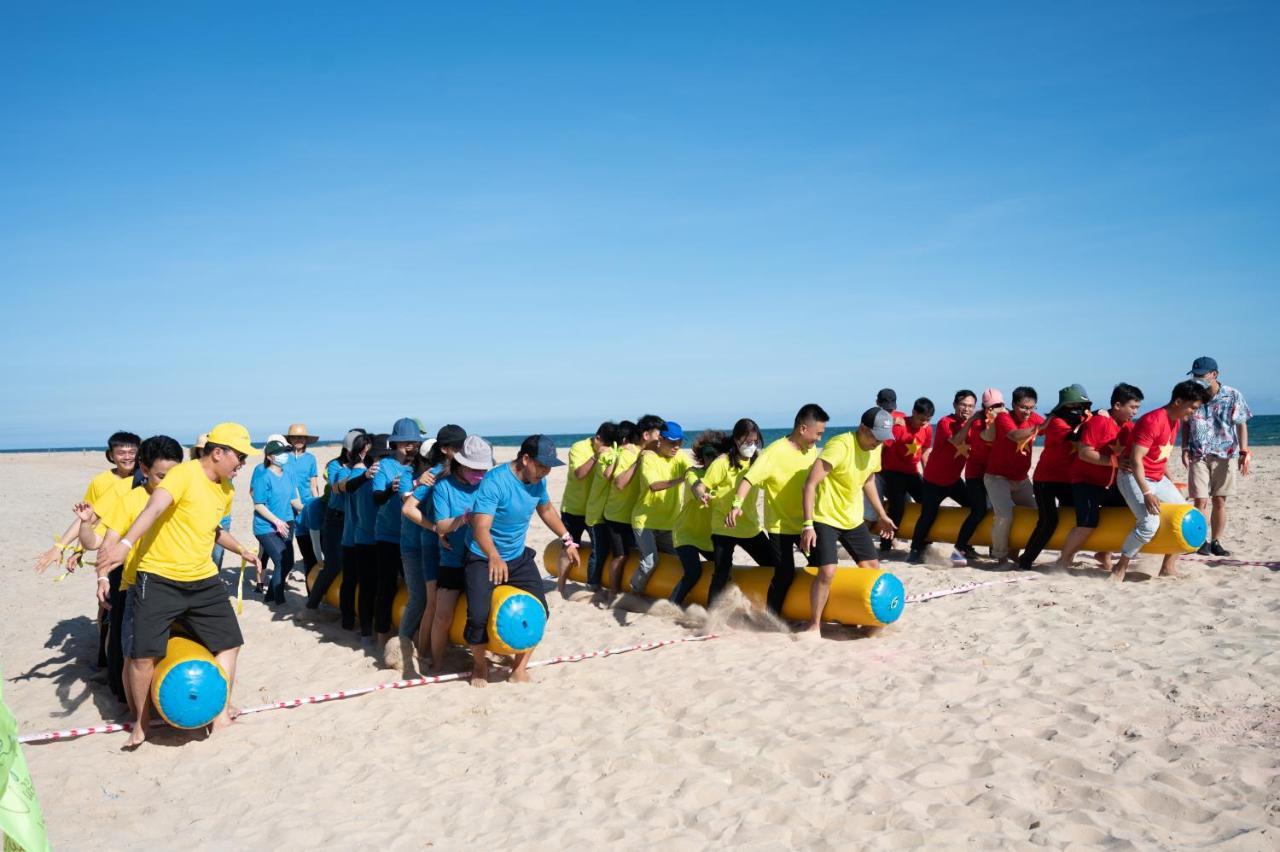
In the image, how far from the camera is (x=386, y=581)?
7.64m

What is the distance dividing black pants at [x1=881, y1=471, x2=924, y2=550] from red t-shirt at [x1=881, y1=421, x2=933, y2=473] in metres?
0.09

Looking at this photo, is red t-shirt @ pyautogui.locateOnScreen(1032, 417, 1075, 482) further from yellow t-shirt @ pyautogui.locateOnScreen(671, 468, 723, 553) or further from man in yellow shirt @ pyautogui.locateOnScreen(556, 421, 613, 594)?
man in yellow shirt @ pyautogui.locateOnScreen(556, 421, 613, 594)

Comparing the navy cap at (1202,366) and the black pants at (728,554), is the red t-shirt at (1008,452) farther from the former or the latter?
the black pants at (728,554)

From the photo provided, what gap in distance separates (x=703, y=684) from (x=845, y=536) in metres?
2.00

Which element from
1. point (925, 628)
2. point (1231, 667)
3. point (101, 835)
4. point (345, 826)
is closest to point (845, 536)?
point (925, 628)

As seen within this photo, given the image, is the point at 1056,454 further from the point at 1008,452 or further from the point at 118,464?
the point at 118,464

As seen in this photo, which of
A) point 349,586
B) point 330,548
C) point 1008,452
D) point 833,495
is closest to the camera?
point 833,495

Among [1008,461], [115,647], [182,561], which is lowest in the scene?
[115,647]

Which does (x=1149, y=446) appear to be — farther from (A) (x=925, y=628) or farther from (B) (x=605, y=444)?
(B) (x=605, y=444)

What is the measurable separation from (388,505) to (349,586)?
1296 mm

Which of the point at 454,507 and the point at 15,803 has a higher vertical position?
the point at 454,507

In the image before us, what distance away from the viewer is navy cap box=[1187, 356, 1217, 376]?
891 centimetres

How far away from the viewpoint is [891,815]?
393 cm

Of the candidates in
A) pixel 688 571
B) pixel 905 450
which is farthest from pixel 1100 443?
pixel 688 571
